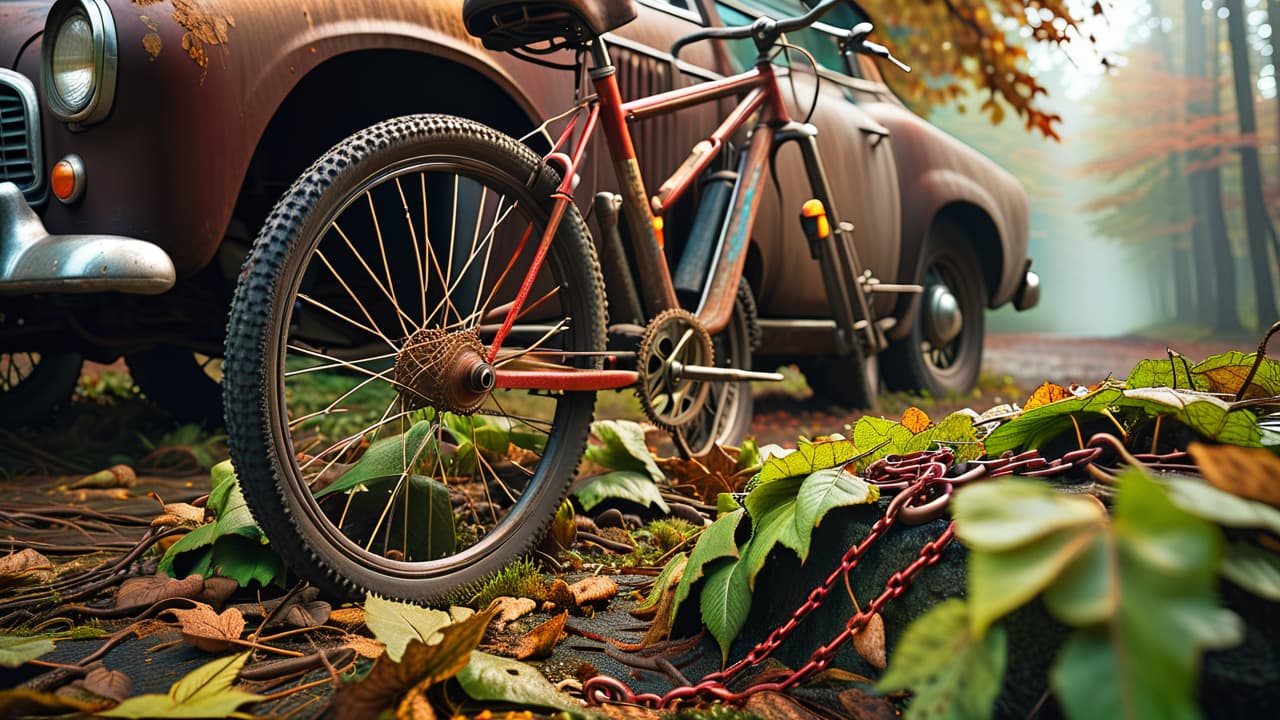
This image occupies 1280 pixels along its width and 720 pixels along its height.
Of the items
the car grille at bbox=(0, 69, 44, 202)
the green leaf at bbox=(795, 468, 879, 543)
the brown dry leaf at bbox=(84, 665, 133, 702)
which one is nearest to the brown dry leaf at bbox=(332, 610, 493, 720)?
the brown dry leaf at bbox=(84, 665, 133, 702)

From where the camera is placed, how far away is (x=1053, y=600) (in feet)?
2.58

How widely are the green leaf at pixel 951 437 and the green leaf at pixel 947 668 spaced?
729 millimetres

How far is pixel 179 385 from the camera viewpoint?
4.49 metres

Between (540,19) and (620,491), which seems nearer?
(540,19)

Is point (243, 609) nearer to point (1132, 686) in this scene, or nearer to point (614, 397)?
point (1132, 686)

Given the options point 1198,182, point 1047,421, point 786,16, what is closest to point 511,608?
point 1047,421

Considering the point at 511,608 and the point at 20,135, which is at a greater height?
the point at 20,135

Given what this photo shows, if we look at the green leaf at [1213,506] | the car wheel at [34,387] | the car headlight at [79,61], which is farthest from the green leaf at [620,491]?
the car wheel at [34,387]

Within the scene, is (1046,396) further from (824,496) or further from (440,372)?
(440,372)

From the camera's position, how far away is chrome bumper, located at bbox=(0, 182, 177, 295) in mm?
2092

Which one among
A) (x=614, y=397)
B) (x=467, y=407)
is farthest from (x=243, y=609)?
(x=614, y=397)

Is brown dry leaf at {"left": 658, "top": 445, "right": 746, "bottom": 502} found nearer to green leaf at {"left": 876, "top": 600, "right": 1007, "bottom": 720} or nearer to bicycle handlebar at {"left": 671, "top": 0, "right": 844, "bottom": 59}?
bicycle handlebar at {"left": 671, "top": 0, "right": 844, "bottom": 59}

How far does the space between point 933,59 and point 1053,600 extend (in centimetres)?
978

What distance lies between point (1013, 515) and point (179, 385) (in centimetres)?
443
